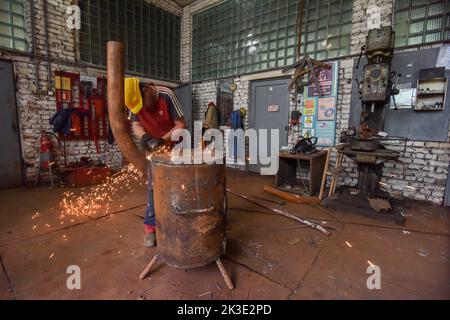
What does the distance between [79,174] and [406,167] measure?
5865mm

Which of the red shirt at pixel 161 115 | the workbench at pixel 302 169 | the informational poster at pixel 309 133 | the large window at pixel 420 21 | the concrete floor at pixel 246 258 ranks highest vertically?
the large window at pixel 420 21

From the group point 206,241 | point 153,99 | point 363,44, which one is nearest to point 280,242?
point 206,241

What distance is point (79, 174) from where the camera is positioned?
4363 millimetres

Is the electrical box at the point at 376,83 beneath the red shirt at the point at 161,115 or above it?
above

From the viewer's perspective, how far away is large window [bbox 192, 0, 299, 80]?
16.3ft

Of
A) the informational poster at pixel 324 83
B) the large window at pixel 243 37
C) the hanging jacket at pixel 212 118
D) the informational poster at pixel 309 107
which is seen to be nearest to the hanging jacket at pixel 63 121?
the hanging jacket at pixel 212 118

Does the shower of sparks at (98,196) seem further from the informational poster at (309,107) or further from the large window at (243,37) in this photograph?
the informational poster at (309,107)

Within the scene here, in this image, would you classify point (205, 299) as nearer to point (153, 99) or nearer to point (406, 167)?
point (153, 99)

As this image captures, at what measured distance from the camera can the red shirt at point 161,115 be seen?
2494mm

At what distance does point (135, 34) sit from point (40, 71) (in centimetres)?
237

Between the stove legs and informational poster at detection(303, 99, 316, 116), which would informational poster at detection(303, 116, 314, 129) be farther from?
the stove legs

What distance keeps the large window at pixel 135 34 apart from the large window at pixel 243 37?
674mm

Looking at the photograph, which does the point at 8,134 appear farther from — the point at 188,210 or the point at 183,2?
the point at 183,2

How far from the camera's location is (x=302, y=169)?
4930 mm
